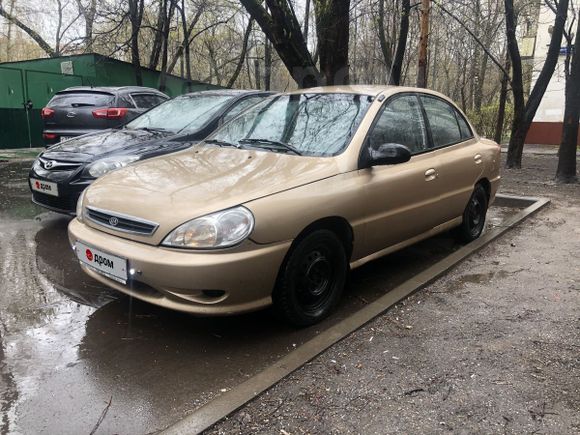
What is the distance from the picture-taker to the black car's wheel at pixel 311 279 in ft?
10.3

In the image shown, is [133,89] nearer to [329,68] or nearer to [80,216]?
[329,68]

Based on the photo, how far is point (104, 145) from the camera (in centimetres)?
556

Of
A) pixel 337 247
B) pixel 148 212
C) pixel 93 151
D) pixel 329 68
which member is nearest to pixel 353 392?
pixel 337 247

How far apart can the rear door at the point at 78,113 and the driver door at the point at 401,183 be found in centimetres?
578

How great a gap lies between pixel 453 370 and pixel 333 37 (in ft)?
24.2

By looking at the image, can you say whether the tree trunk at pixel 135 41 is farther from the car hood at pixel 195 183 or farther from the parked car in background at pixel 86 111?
the car hood at pixel 195 183

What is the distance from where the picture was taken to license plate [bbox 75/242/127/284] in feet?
9.94

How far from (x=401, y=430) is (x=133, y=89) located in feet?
27.2

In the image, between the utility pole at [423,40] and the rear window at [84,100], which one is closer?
the utility pole at [423,40]

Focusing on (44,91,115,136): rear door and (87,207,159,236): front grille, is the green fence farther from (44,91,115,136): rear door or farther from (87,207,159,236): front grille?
(87,207,159,236): front grille

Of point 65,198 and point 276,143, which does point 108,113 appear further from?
point 276,143

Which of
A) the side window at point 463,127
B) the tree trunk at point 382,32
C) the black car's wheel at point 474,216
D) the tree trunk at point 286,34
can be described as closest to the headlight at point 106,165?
the side window at point 463,127

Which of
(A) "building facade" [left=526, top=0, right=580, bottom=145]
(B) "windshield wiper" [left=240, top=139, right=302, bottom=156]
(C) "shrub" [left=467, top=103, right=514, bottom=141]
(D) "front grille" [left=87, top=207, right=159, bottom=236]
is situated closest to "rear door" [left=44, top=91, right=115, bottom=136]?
(B) "windshield wiper" [left=240, top=139, right=302, bottom=156]

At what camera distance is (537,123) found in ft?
67.9
